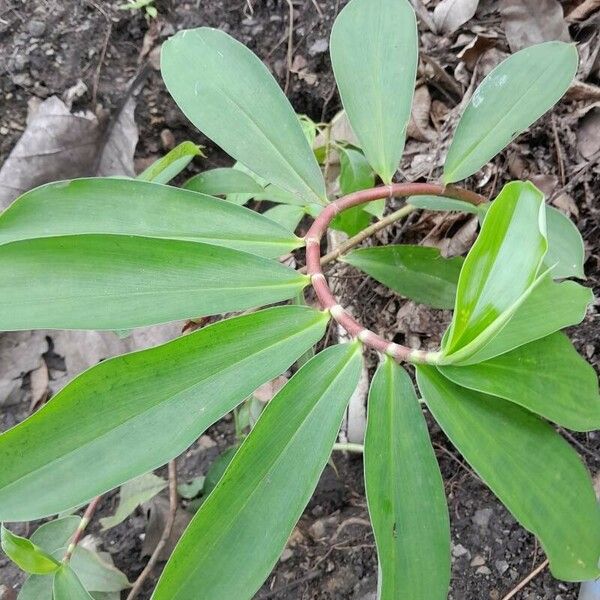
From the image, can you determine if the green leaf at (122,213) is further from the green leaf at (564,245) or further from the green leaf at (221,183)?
the green leaf at (564,245)

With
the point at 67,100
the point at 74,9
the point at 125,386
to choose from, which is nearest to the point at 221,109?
the point at 125,386

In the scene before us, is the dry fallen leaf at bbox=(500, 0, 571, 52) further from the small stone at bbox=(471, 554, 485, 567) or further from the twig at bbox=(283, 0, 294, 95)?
the small stone at bbox=(471, 554, 485, 567)

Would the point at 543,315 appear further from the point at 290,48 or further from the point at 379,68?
the point at 290,48

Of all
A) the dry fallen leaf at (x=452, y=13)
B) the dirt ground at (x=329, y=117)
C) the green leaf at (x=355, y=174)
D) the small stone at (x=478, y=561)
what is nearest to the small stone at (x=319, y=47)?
the dirt ground at (x=329, y=117)

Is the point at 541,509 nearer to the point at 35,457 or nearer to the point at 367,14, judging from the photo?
the point at 35,457

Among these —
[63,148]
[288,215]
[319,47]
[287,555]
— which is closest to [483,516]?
[287,555]

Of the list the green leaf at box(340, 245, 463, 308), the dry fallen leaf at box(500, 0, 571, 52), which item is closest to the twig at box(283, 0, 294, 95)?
the dry fallen leaf at box(500, 0, 571, 52)
